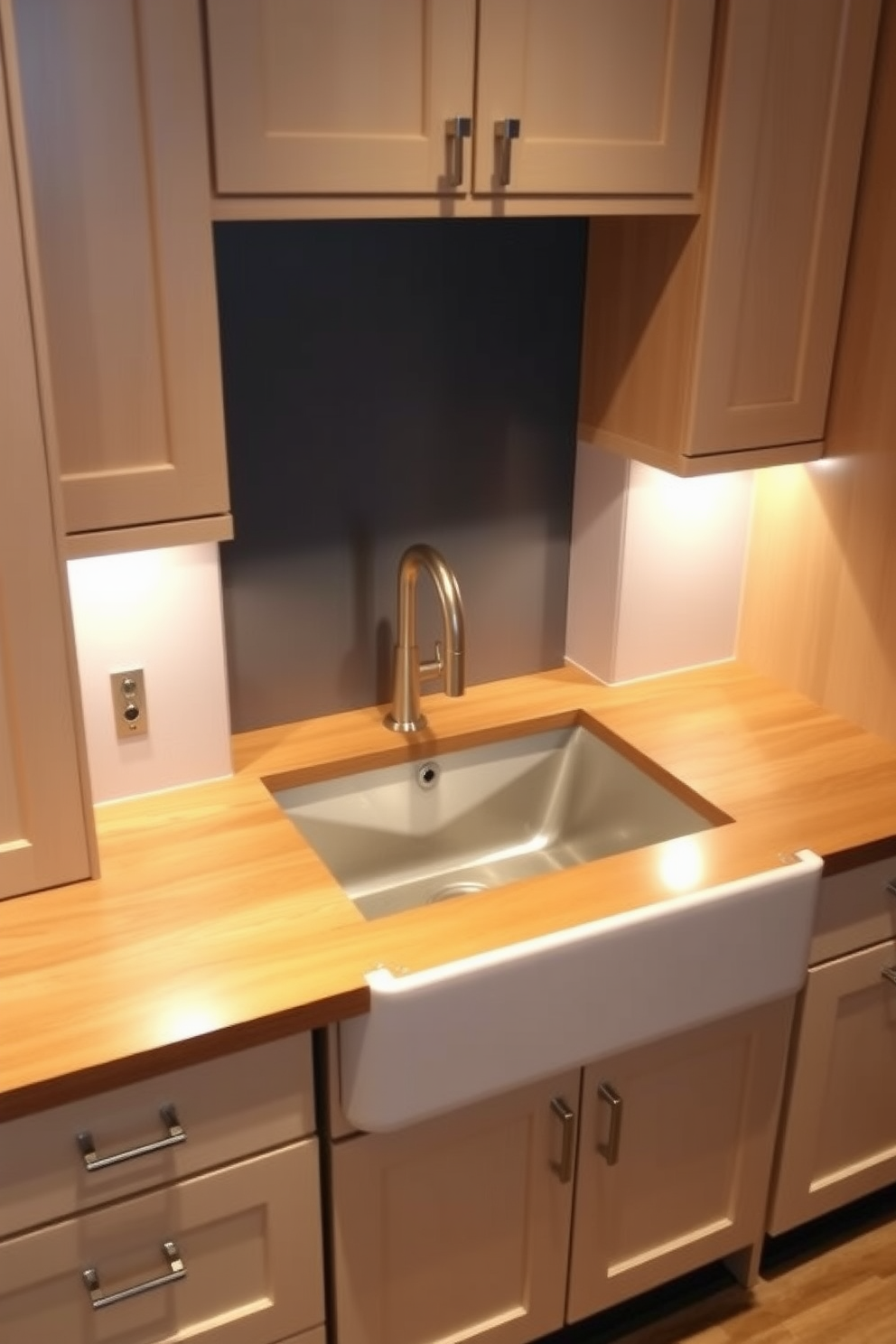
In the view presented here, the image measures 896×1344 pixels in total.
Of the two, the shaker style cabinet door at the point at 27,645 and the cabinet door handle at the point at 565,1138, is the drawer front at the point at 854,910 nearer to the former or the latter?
the cabinet door handle at the point at 565,1138

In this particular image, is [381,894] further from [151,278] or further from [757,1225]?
[151,278]

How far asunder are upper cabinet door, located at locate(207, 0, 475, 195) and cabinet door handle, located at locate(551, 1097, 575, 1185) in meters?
1.14

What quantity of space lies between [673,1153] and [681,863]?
45 cm

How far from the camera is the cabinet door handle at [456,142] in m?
1.38

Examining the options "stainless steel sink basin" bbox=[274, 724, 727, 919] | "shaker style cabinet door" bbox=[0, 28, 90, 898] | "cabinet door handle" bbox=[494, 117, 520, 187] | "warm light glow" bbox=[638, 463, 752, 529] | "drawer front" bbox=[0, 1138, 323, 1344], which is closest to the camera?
"shaker style cabinet door" bbox=[0, 28, 90, 898]

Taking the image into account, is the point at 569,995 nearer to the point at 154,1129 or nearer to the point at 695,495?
the point at 154,1129

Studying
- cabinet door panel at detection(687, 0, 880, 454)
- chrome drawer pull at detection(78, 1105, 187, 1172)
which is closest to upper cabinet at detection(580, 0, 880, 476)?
cabinet door panel at detection(687, 0, 880, 454)

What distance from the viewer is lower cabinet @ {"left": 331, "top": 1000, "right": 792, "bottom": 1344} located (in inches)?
59.0

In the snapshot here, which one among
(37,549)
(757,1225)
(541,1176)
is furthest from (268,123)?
(757,1225)

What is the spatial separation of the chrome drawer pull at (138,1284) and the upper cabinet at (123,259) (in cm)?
80

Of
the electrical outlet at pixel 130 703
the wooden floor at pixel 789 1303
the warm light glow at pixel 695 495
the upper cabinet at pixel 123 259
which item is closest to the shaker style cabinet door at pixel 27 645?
the upper cabinet at pixel 123 259

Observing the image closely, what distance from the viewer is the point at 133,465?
138cm

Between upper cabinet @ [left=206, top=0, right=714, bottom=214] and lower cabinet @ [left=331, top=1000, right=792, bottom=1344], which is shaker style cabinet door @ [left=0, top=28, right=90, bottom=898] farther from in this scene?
lower cabinet @ [left=331, top=1000, right=792, bottom=1344]

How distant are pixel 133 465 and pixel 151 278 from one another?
0.68ft
